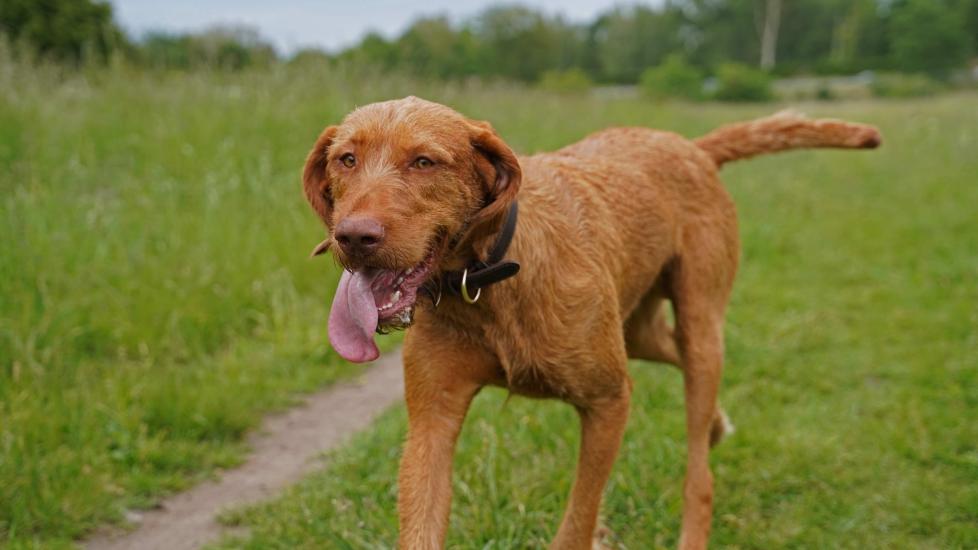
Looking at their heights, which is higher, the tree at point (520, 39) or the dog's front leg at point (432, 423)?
the dog's front leg at point (432, 423)

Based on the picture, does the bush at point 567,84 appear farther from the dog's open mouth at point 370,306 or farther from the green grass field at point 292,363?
the dog's open mouth at point 370,306

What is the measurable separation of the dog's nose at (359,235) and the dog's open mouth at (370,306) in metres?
0.16

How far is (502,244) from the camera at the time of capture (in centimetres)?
268

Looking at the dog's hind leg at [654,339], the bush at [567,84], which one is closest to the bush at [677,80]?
the bush at [567,84]

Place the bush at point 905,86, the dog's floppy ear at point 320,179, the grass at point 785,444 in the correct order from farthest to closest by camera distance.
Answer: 1. the bush at point 905,86
2. the grass at point 785,444
3. the dog's floppy ear at point 320,179

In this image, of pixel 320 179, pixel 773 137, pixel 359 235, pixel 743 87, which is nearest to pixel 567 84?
pixel 743 87

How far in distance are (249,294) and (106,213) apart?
127 centimetres

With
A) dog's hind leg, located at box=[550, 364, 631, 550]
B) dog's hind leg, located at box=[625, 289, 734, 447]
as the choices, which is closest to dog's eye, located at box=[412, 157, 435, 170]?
dog's hind leg, located at box=[550, 364, 631, 550]

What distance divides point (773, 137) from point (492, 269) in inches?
86.3

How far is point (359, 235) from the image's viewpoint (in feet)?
7.15

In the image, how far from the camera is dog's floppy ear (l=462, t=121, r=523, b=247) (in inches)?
98.8

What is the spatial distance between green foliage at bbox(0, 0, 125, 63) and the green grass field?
8.81m

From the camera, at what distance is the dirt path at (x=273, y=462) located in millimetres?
3633

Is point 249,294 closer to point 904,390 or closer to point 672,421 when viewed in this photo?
point 672,421
